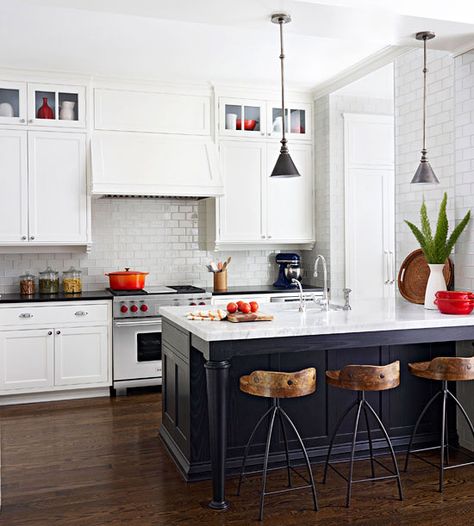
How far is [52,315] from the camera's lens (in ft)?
18.3

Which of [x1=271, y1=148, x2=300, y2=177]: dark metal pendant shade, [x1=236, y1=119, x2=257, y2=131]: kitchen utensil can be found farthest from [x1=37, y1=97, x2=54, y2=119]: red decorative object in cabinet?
[x1=271, y1=148, x2=300, y2=177]: dark metal pendant shade

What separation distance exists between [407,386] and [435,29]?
→ 232 centimetres

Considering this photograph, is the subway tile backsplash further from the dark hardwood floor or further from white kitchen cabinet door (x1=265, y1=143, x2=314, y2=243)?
the dark hardwood floor

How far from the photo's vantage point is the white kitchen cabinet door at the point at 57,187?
575cm

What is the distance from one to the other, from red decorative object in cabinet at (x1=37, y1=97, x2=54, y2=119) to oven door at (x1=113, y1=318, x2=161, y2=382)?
2007mm

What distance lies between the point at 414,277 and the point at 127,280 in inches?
106

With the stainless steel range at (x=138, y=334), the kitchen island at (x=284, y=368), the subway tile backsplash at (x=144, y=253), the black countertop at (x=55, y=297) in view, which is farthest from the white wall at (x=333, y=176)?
the black countertop at (x=55, y=297)

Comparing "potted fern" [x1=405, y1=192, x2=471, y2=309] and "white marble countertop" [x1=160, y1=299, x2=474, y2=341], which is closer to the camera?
"white marble countertop" [x1=160, y1=299, x2=474, y2=341]

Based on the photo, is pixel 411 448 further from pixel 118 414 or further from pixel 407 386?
pixel 118 414

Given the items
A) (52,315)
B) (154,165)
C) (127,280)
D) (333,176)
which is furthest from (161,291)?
(333,176)

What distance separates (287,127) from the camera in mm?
6641

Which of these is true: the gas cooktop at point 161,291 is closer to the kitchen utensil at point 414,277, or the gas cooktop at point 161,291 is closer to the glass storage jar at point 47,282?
the glass storage jar at point 47,282

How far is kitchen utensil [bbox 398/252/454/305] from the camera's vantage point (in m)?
4.68

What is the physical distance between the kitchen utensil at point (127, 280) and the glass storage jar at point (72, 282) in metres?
0.34
